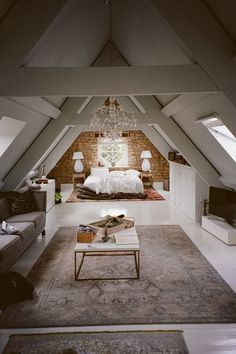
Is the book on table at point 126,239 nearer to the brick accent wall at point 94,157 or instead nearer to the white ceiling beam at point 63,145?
the white ceiling beam at point 63,145

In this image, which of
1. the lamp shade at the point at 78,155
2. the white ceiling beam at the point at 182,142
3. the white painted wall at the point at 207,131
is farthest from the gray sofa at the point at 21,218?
the lamp shade at the point at 78,155

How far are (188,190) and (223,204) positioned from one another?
1.87 m

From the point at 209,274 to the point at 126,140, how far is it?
7.87 m

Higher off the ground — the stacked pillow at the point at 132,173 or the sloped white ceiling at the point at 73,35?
the sloped white ceiling at the point at 73,35

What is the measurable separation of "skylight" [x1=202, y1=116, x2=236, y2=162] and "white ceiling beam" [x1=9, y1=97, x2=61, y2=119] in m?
2.43

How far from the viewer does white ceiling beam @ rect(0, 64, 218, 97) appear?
314 centimetres

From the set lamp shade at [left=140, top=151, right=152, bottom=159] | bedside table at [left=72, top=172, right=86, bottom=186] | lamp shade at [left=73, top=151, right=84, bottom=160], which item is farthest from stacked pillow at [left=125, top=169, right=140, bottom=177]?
lamp shade at [left=73, top=151, right=84, bottom=160]

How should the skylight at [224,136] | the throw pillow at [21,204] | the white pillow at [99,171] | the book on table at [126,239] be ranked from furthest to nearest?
the white pillow at [99,171], the throw pillow at [21,204], the skylight at [224,136], the book on table at [126,239]

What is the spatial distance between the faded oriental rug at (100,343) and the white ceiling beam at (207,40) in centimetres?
212

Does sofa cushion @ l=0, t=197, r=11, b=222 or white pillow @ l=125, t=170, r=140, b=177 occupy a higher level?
white pillow @ l=125, t=170, r=140, b=177

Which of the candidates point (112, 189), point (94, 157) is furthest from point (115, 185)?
point (94, 157)

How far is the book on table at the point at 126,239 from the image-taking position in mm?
4020

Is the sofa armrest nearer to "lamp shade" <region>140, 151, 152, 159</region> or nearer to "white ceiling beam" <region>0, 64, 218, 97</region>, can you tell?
Answer: "white ceiling beam" <region>0, 64, 218, 97</region>

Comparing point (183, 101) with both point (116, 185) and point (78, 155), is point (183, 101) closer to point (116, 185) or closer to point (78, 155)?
point (116, 185)
